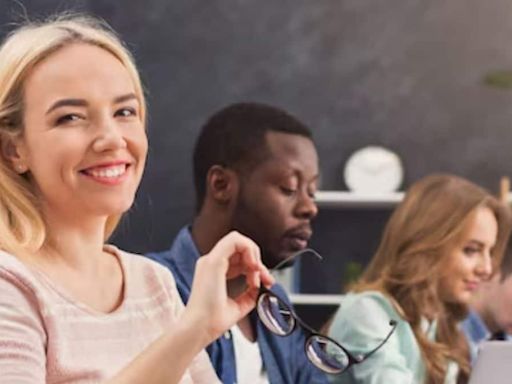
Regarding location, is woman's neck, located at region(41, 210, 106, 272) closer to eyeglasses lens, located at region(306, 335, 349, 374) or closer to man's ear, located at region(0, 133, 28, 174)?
man's ear, located at region(0, 133, 28, 174)

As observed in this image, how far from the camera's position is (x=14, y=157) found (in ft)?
4.15

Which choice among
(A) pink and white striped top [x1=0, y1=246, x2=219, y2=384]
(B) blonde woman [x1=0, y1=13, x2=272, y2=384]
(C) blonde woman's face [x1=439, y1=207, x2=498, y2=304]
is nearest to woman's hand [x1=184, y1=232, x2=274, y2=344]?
(B) blonde woman [x1=0, y1=13, x2=272, y2=384]

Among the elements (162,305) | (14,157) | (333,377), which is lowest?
(333,377)

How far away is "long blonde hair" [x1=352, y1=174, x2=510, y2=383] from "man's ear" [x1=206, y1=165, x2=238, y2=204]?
0.36 m

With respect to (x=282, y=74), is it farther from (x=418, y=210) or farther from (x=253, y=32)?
(x=418, y=210)

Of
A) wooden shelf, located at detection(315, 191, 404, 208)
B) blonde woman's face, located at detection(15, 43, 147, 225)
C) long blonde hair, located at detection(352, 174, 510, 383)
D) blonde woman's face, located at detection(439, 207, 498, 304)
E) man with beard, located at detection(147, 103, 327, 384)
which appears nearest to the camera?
blonde woman's face, located at detection(15, 43, 147, 225)

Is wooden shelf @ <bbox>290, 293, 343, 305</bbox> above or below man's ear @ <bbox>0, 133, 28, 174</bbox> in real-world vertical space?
below

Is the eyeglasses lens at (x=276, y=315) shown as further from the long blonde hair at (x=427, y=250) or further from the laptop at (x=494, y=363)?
the long blonde hair at (x=427, y=250)

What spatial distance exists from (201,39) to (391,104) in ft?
2.24

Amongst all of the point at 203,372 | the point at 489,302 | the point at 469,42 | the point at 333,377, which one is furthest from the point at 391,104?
the point at 203,372

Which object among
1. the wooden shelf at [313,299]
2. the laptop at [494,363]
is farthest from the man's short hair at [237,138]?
the laptop at [494,363]

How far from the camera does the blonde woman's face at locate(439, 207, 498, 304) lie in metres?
2.39

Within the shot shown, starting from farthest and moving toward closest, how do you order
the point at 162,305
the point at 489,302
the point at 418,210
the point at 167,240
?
the point at 167,240 → the point at 489,302 → the point at 418,210 → the point at 162,305

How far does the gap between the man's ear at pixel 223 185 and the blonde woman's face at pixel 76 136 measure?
4.35 ft
